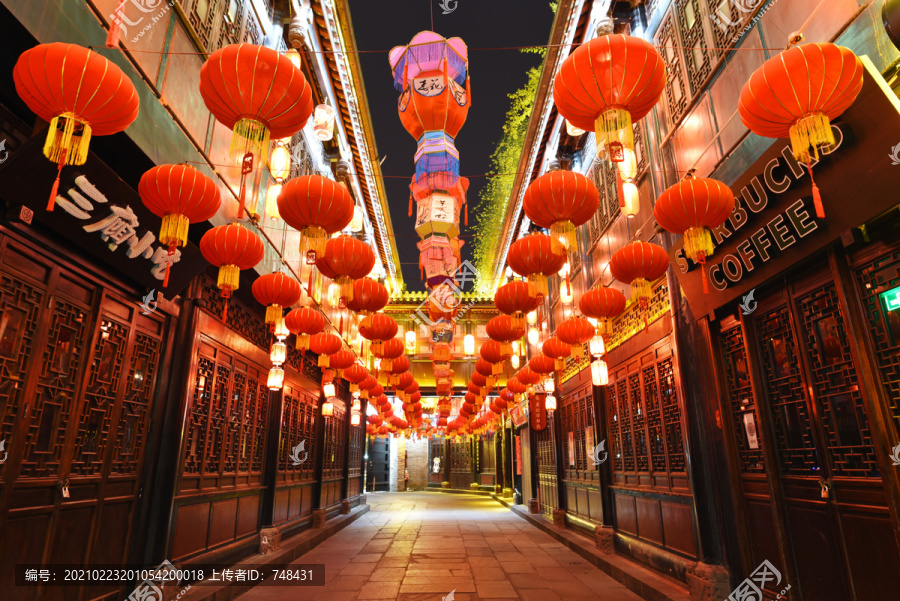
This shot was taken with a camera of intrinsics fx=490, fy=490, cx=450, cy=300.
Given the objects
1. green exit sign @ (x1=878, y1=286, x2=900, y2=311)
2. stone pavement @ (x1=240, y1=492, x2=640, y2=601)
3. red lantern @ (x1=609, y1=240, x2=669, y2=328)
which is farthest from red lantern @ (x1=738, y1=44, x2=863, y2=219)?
stone pavement @ (x1=240, y1=492, x2=640, y2=601)

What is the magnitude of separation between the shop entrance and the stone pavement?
2360 mm

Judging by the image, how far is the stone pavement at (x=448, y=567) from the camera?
20.5ft

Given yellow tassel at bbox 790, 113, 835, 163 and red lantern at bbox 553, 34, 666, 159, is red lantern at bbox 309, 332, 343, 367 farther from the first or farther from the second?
yellow tassel at bbox 790, 113, 835, 163

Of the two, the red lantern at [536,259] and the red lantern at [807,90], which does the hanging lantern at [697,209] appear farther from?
the red lantern at [536,259]

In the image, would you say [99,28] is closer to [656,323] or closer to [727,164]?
[727,164]

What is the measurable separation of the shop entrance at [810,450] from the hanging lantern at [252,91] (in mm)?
4301

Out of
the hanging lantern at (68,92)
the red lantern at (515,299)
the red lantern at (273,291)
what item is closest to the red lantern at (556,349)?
the red lantern at (515,299)

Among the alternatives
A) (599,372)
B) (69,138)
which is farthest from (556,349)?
(69,138)

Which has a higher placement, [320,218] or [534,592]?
[320,218]

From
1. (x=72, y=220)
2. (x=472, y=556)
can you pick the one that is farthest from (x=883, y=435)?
(x=472, y=556)

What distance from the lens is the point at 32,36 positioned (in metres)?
3.00

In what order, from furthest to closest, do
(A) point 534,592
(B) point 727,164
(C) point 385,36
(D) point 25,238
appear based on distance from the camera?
(C) point 385,36 < (A) point 534,592 < (B) point 727,164 < (D) point 25,238

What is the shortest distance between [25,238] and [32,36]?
1428mm

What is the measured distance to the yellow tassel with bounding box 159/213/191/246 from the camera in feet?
12.6
